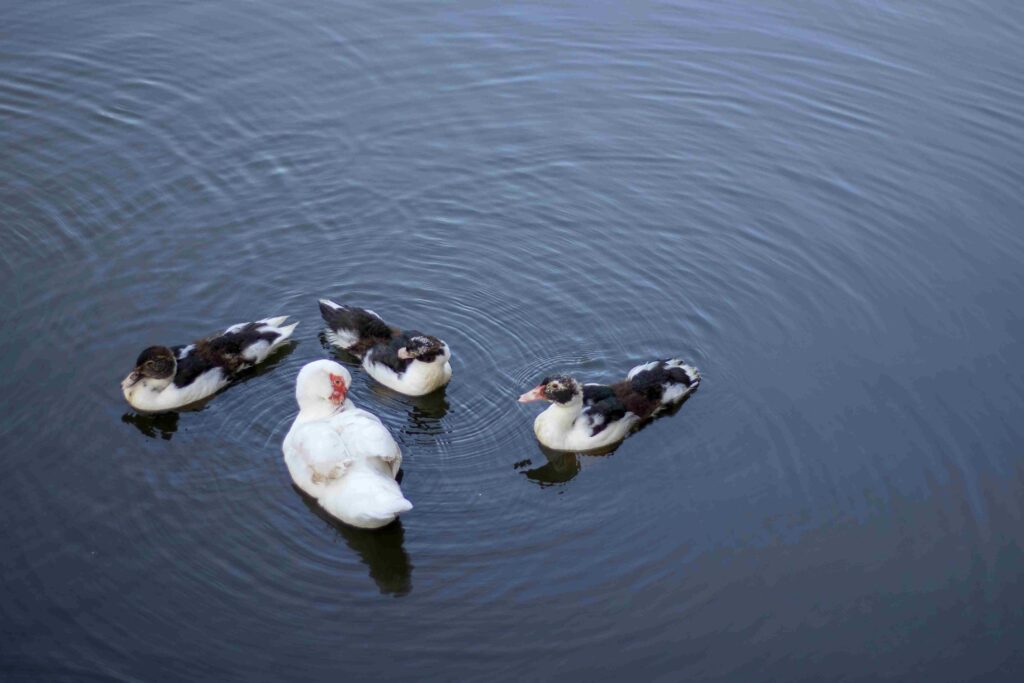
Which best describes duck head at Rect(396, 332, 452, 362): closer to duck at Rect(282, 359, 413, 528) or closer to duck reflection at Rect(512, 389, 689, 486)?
duck at Rect(282, 359, 413, 528)

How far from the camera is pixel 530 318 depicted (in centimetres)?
1132

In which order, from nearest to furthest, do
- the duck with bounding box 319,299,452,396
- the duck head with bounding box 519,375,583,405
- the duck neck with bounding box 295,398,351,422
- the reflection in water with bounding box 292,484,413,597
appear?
the reflection in water with bounding box 292,484,413,597
the duck neck with bounding box 295,398,351,422
the duck head with bounding box 519,375,583,405
the duck with bounding box 319,299,452,396

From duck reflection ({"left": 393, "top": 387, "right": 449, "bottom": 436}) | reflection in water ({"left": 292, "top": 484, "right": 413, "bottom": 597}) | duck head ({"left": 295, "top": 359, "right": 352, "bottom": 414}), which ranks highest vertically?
duck head ({"left": 295, "top": 359, "right": 352, "bottom": 414})

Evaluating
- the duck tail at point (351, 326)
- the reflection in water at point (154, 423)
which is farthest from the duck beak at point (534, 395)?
the reflection in water at point (154, 423)

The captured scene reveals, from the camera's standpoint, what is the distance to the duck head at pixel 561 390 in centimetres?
988

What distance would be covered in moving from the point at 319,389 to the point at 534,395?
1.74m

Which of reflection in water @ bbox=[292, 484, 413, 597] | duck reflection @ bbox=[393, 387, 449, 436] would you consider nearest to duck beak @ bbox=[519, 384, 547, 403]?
duck reflection @ bbox=[393, 387, 449, 436]

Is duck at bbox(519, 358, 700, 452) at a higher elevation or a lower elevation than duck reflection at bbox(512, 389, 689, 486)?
higher

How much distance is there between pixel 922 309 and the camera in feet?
38.5

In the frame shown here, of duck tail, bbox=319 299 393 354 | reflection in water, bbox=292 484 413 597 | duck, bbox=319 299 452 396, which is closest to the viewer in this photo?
reflection in water, bbox=292 484 413 597

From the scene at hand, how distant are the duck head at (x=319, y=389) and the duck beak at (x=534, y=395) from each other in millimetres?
1471

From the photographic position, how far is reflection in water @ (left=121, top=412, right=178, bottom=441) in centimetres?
997

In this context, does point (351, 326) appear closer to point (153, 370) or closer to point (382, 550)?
point (153, 370)

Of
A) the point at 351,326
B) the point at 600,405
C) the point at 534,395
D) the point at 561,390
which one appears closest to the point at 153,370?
the point at 351,326
